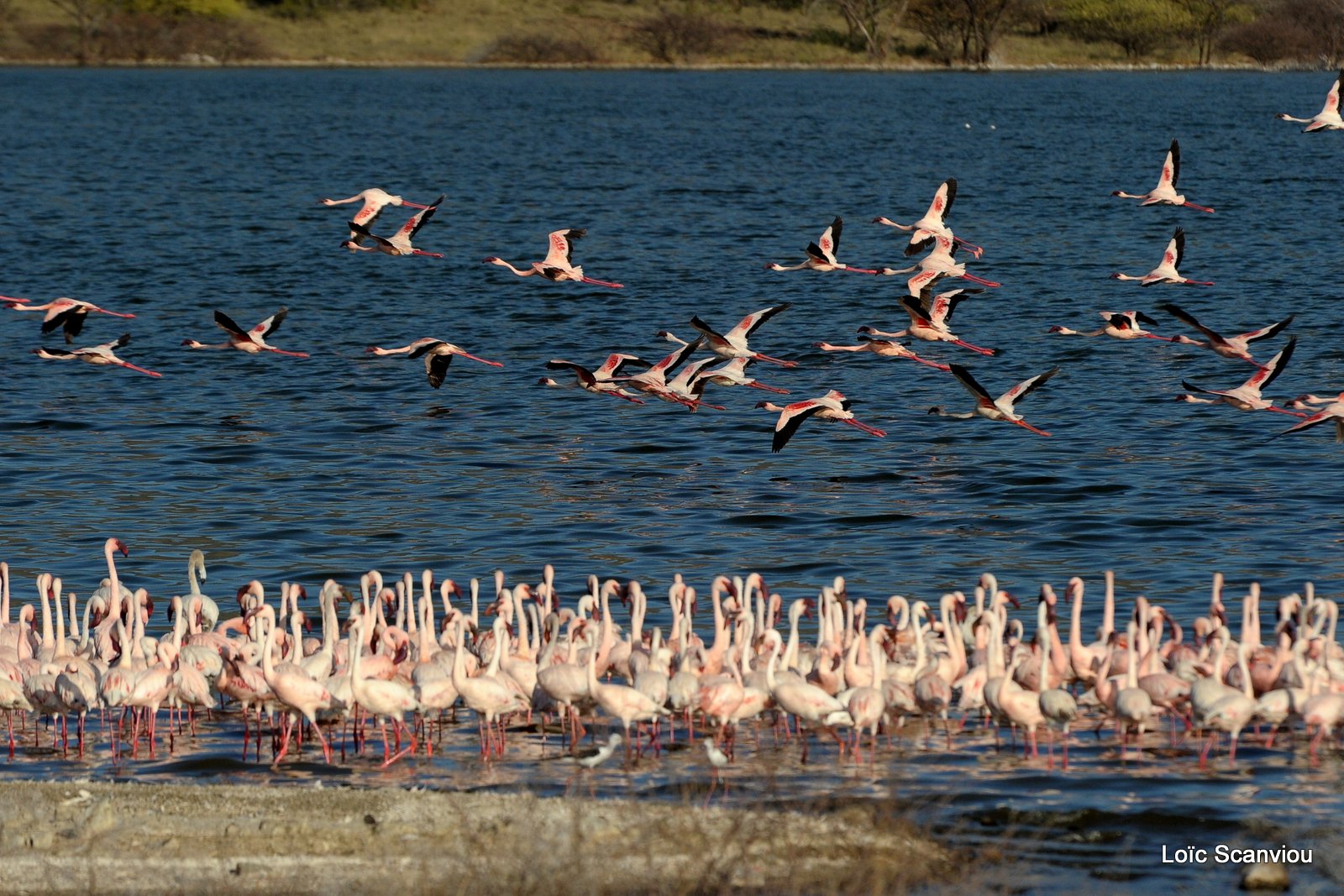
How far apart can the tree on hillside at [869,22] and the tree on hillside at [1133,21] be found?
38.7 feet

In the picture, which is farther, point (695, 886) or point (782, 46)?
point (782, 46)

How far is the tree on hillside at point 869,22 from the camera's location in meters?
129

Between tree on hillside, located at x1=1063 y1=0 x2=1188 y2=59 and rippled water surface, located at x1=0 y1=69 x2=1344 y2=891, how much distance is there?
201 feet

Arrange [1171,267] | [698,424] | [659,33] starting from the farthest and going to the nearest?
[659,33] → [698,424] → [1171,267]

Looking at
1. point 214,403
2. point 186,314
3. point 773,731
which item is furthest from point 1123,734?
point 186,314

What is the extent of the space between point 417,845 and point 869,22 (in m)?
123

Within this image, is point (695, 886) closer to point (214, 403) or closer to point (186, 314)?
point (214, 403)

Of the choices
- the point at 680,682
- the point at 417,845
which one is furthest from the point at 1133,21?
the point at 417,845

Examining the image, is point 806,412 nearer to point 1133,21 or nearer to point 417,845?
point 417,845

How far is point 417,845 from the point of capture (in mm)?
12078

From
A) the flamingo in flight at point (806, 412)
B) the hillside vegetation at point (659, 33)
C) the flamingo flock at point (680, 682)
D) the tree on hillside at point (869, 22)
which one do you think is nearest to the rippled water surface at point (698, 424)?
the flamingo flock at point (680, 682)

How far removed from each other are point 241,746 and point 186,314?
2599 centimetres

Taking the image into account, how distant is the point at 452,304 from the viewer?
4119 centimetres

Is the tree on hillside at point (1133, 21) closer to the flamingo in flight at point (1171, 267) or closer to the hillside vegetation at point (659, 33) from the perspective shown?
the hillside vegetation at point (659, 33)
